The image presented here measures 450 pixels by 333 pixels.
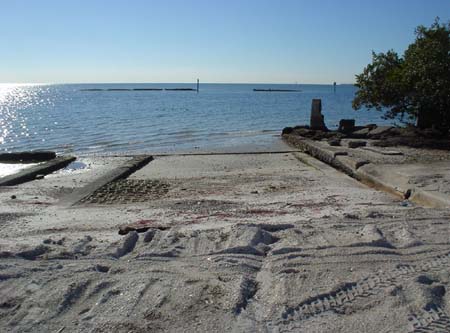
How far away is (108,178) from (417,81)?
1155 cm

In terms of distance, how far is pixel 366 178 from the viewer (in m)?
11.1

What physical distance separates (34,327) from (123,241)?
1.86 meters

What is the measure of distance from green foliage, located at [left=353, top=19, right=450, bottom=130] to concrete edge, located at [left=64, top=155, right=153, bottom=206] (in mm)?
9240

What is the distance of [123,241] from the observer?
5398 mm

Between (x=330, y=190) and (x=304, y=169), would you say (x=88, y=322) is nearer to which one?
(x=330, y=190)

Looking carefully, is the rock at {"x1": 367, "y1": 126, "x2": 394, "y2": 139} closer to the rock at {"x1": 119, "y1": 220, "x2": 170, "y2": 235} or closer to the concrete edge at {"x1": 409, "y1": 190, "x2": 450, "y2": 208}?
the concrete edge at {"x1": 409, "y1": 190, "x2": 450, "y2": 208}

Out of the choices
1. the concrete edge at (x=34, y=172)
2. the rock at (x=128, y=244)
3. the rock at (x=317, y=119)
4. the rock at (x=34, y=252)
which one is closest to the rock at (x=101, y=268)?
the rock at (x=128, y=244)

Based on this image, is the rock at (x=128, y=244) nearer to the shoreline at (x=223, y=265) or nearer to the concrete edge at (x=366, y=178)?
the shoreline at (x=223, y=265)

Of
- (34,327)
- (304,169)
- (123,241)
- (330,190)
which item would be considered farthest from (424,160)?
(34,327)

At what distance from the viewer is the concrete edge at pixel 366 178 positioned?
783 centimetres

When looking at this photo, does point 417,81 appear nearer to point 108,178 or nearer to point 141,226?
point 108,178

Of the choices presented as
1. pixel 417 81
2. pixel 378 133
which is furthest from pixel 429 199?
pixel 378 133

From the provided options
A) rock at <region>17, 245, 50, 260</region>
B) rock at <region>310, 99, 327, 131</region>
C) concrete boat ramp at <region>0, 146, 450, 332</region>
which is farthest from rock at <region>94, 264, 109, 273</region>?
rock at <region>310, 99, 327, 131</region>

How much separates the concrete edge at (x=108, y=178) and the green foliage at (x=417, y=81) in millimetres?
9240
